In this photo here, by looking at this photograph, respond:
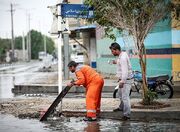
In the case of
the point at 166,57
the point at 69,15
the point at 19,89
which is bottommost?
the point at 19,89

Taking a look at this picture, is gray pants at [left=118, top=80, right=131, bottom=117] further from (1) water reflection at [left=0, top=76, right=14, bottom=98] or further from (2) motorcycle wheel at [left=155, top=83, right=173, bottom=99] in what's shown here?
(1) water reflection at [left=0, top=76, right=14, bottom=98]

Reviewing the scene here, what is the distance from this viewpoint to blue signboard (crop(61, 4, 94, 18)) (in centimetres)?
1359

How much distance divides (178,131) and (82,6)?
5.17 meters

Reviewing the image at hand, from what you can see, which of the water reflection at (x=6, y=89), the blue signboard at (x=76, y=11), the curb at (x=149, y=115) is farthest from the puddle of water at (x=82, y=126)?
the water reflection at (x=6, y=89)

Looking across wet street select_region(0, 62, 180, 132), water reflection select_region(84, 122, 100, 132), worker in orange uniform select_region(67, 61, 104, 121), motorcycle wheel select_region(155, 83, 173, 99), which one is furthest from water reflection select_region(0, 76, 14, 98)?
water reflection select_region(84, 122, 100, 132)

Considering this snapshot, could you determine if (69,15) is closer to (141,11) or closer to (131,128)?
(141,11)

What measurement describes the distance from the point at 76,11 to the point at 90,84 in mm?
2640

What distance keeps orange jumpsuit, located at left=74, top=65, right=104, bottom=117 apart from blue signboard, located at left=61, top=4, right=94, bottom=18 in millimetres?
2049

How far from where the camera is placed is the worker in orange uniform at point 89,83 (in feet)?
39.8

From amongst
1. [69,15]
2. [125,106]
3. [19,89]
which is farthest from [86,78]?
[19,89]

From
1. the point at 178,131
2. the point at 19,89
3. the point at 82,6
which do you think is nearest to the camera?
the point at 178,131

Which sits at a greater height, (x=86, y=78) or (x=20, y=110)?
(x=86, y=78)

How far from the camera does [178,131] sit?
10.5 m

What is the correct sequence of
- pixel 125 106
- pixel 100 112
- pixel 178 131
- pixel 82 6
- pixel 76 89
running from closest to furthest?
1. pixel 178 131
2. pixel 125 106
3. pixel 100 112
4. pixel 82 6
5. pixel 76 89
